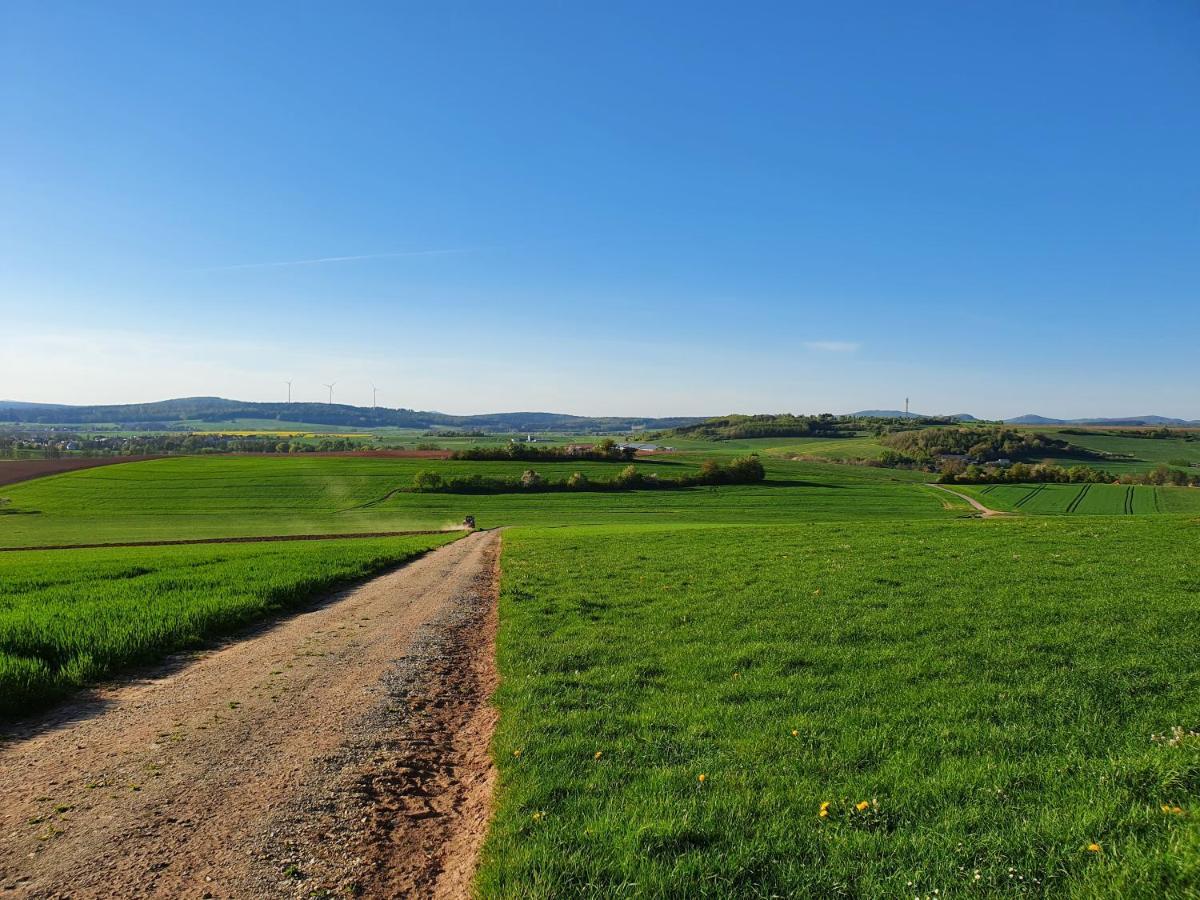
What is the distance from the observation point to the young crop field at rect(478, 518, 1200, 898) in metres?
5.08

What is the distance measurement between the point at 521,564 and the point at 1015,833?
2058 centimetres

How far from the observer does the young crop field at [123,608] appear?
34.1 feet

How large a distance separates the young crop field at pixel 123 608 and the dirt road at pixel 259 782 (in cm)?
87

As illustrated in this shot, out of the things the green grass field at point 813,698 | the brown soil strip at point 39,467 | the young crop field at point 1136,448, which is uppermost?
the young crop field at point 1136,448

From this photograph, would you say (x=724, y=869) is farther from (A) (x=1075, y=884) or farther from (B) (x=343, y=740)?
(B) (x=343, y=740)

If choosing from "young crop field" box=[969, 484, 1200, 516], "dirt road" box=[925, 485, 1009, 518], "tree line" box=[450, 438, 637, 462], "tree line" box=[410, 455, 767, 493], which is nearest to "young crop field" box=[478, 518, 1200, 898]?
"dirt road" box=[925, 485, 1009, 518]

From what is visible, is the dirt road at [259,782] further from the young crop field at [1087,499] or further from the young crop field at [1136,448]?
the young crop field at [1136,448]

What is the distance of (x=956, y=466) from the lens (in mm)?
109375

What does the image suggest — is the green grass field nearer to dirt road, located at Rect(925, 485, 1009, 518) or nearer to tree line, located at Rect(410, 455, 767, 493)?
dirt road, located at Rect(925, 485, 1009, 518)

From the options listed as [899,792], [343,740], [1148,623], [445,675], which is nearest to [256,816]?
[343,740]

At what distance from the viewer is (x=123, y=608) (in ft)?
47.4

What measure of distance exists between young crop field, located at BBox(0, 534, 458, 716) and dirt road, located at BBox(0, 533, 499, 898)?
868 mm

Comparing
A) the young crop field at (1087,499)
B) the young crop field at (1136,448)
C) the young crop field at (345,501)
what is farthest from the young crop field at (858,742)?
the young crop field at (1136,448)

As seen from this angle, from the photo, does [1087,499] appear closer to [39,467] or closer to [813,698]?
[813,698]
